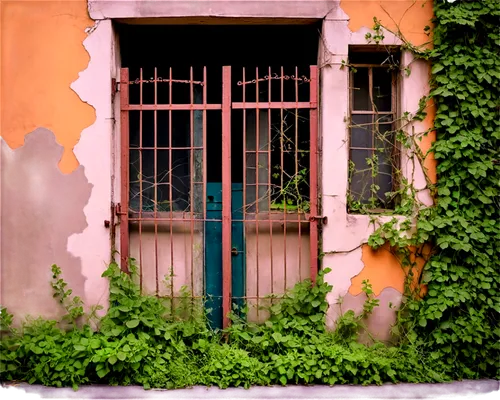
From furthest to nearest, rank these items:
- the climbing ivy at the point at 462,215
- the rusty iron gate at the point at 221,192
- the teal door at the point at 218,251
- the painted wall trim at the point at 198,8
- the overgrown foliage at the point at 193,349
A: the teal door at the point at 218,251, the rusty iron gate at the point at 221,192, the painted wall trim at the point at 198,8, the climbing ivy at the point at 462,215, the overgrown foliage at the point at 193,349

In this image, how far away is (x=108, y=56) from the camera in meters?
5.15

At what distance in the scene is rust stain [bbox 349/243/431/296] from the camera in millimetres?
5141

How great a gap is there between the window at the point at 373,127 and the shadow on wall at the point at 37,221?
2.87 metres

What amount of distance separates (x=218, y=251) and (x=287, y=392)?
1.71 m

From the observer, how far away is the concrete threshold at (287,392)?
4.53 metres

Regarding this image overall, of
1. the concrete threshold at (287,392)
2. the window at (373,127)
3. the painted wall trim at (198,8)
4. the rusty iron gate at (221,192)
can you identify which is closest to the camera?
the concrete threshold at (287,392)

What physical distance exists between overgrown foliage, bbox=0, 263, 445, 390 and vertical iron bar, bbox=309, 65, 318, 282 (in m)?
0.23

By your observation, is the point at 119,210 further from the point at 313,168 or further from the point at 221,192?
the point at 313,168

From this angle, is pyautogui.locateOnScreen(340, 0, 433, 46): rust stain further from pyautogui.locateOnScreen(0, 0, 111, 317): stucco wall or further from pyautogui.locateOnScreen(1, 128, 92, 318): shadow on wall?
pyautogui.locateOnScreen(1, 128, 92, 318): shadow on wall

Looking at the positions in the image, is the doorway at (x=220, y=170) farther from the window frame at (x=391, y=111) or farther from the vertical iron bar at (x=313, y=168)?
the window frame at (x=391, y=111)

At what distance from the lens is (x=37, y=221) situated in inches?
204

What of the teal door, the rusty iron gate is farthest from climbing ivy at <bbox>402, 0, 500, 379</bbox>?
the teal door

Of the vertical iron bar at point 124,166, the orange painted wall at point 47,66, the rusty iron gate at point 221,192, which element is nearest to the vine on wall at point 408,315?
the vertical iron bar at point 124,166

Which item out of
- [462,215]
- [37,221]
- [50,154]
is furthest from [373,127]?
[37,221]
